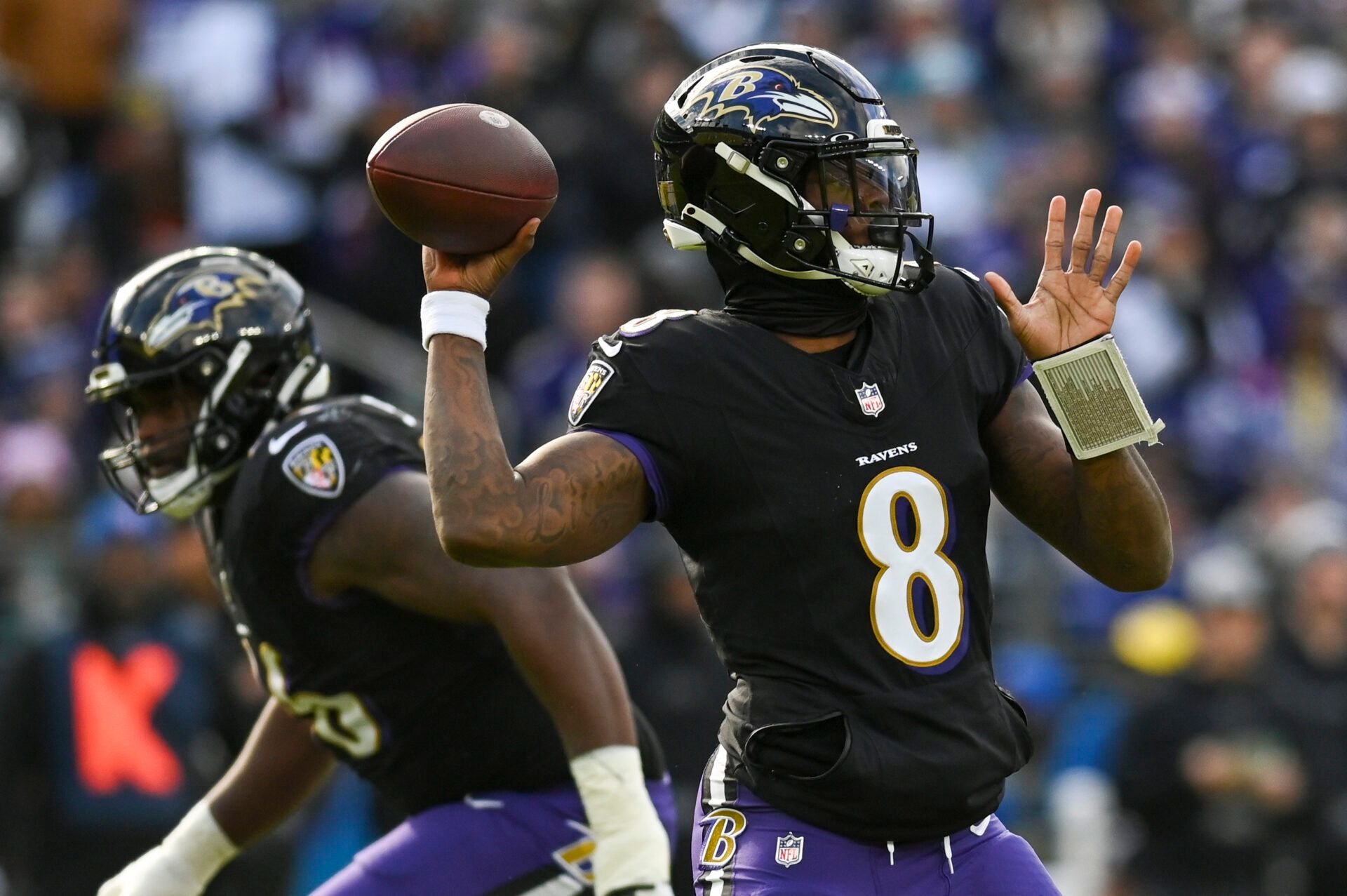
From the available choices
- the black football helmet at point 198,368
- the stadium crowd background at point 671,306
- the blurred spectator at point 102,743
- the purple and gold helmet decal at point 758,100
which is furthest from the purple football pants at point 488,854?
the blurred spectator at point 102,743

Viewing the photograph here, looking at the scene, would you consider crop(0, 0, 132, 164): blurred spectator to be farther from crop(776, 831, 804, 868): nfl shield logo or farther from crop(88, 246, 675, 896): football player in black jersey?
crop(776, 831, 804, 868): nfl shield logo

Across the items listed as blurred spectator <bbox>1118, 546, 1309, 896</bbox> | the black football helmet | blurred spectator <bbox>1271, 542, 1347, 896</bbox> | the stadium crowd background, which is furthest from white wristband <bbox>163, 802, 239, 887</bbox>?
blurred spectator <bbox>1271, 542, 1347, 896</bbox>

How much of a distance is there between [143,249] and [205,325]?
17.9 ft

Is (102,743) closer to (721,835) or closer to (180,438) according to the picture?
(180,438)

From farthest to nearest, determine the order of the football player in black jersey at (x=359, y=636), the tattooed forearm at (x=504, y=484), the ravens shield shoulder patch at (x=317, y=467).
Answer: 1. the ravens shield shoulder patch at (x=317, y=467)
2. the football player in black jersey at (x=359, y=636)
3. the tattooed forearm at (x=504, y=484)

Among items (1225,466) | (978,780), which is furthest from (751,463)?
(1225,466)

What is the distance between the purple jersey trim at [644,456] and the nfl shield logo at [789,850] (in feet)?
1.93

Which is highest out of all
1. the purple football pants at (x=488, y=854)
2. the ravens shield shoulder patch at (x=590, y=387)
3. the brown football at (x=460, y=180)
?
the brown football at (x=460, y=180)

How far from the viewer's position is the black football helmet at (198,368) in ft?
14.8

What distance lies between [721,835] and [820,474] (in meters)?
0.63

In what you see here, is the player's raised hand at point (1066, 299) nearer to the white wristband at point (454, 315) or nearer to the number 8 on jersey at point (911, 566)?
the number 8 on jersey at point (911, 566)

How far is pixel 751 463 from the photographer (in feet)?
10.5

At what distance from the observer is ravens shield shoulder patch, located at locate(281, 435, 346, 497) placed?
162 inches

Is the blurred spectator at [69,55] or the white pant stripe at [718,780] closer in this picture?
the white pant stripe at [718,780]
